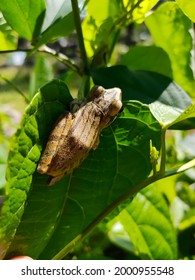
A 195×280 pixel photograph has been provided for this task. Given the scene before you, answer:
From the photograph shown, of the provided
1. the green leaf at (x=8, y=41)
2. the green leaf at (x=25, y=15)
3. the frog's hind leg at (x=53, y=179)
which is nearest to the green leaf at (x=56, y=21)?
the green leaf at (x=25, y=15)

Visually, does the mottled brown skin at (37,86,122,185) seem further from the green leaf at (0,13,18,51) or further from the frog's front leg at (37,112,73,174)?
the green leaf at (0,13,18,51)

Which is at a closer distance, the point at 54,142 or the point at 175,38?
the point at 54,142

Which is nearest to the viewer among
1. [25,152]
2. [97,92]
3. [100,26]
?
[25,152]

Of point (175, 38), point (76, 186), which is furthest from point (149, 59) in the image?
point (76, 186)

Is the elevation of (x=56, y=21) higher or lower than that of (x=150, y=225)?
higher

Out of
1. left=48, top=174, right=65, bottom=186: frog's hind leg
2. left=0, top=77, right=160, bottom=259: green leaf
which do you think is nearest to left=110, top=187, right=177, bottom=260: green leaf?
left=0, top=77, right=160, bottom=259: green leaf

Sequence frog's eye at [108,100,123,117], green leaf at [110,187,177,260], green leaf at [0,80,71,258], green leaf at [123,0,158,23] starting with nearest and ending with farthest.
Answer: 1. green leaf at [0,80,71,258]
2. frog's eye at [108,100,123,117]
3. green leaf at [123,0,158,23]
4. green leaf at [110,187,177,260]

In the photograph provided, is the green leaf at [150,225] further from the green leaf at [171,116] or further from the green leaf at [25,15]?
the green leaf at [25,15]

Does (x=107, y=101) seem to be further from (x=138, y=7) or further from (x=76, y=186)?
(x=138, y=7)
